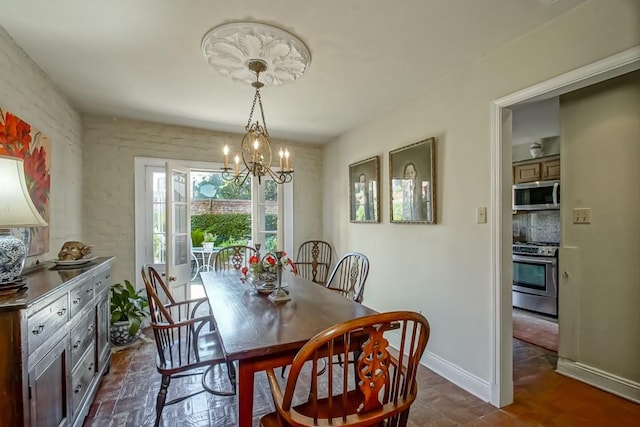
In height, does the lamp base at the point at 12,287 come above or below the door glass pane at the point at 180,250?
above

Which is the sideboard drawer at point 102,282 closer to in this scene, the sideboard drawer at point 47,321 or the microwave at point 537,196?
the sideboard drawer at point 47,321

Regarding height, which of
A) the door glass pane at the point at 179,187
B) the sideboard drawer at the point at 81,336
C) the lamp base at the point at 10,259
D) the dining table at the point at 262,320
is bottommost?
the sideboard drawer at the point at 81,336

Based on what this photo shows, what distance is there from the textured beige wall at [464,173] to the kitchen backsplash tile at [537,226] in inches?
109

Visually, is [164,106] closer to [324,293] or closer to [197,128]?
[197,128]

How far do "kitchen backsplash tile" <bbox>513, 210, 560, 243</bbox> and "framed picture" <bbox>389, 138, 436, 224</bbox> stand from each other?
280cm

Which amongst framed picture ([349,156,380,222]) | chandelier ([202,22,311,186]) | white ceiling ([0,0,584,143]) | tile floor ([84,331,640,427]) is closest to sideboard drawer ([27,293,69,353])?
tile floor ([84,331,640,427])

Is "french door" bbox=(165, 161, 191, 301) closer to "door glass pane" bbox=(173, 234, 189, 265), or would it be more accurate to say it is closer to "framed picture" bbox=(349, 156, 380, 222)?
"door glass pane" bbox=(173, 234, 189, 265)

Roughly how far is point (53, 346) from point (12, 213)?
67cm

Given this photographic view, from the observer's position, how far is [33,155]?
2098mm

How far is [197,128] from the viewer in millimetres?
3836

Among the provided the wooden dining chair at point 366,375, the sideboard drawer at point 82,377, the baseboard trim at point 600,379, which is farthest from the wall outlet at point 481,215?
the sideboard drawer at point 82,377

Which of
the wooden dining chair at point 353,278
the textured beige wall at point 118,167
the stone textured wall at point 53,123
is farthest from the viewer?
the textured beige wall at point 118,167

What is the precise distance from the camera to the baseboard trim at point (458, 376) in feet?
7.06

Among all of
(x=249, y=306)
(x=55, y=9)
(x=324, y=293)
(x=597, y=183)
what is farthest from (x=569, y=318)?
(x=55, y=9)
